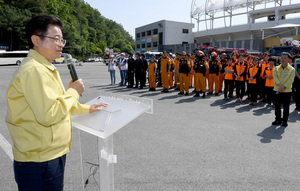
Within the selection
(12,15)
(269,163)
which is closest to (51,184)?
(269,163)

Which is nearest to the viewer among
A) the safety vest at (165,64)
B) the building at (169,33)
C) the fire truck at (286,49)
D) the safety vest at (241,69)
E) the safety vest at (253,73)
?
the safety vest at (253,73)

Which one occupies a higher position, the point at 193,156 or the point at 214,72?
the point at 214,72

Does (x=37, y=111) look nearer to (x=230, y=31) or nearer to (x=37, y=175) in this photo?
(x=37, y=175)

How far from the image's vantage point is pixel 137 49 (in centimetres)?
7975

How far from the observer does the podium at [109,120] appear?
179 centimetres

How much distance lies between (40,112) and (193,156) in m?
3.14

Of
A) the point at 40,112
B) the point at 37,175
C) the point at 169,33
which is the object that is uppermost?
the point at 169,33

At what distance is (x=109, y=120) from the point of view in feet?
5.89

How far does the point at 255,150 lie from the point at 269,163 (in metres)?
0.54

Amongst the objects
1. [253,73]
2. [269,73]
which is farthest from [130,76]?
[269,73]

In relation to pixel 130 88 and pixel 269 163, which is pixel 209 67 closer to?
pixel 130 88

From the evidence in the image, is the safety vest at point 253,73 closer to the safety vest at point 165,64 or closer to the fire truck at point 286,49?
the safety vest at point 165,64

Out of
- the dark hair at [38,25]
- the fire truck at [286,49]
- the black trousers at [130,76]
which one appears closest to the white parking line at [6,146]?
the dark hair at [38,25]

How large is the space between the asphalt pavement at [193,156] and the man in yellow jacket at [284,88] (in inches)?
11.9
